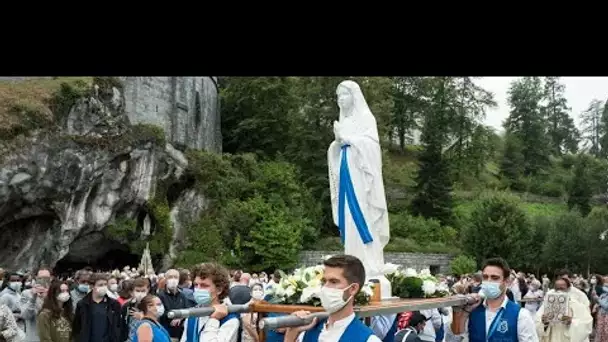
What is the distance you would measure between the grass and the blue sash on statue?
24542 millimetres

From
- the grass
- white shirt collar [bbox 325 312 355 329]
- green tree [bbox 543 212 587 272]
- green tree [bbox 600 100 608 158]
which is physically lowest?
white shirt collar [bbox 325 312 355 329]

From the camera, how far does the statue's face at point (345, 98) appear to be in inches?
392

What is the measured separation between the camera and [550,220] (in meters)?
52.3

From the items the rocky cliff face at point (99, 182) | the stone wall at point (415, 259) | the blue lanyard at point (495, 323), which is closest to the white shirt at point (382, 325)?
the blue lanyard at point (495, 323)

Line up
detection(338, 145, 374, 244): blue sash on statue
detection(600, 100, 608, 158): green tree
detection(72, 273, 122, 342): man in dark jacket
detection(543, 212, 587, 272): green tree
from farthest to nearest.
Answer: detection(600, 100, 608, 158): green tree, detection(543, 212, 587, 272): green tree, detection(72, 273, 122, 342): man in dark jacket, detection(338, 145, 374, 244): blue sash on statue

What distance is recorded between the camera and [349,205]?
30.6 feet

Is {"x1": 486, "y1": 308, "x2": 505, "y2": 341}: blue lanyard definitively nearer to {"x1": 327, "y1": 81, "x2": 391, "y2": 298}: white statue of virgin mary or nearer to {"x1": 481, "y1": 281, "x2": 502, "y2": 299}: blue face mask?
{"x1": 481, "y1": 281, "x2": 502, "y2": 299}: blue face mask

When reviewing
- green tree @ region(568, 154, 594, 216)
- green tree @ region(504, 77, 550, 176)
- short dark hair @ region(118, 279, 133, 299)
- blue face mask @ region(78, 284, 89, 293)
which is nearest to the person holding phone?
blue face mask @ region(78, 284, 89, 293)

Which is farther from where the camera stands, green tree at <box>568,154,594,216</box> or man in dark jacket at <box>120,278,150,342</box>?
green tree at <box>568,154,594,216</box>

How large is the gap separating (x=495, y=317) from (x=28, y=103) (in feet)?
94.2

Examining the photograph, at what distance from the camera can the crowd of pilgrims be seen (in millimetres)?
4422
